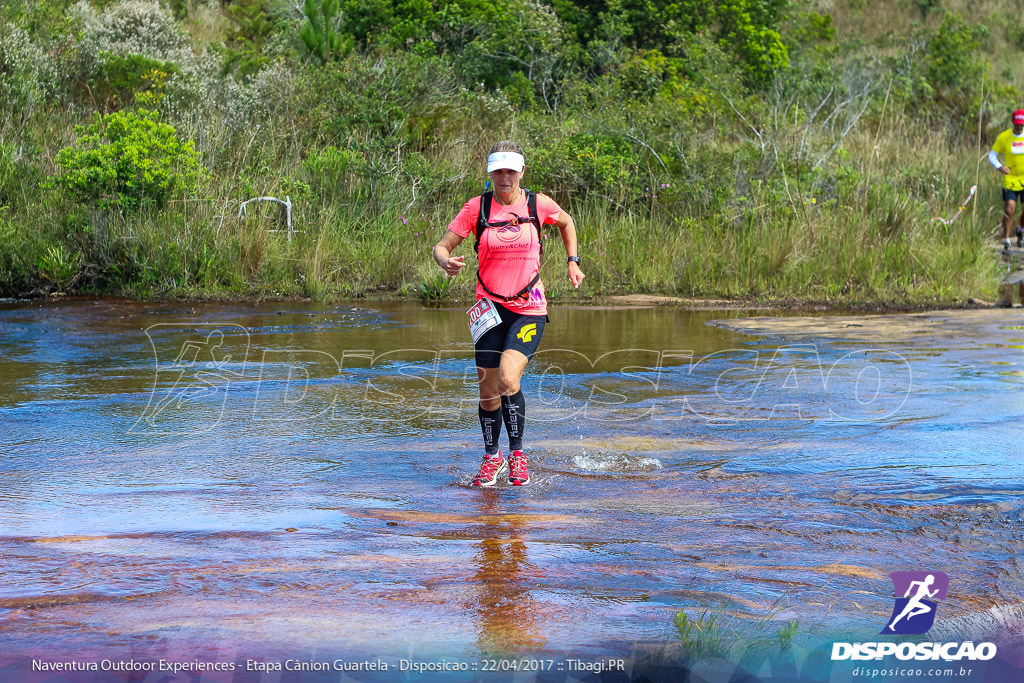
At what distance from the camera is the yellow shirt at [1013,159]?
18.2 m

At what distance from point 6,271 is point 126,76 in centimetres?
741

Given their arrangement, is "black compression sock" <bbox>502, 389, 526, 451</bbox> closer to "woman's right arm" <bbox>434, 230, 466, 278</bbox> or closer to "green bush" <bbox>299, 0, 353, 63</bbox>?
"woman's right arm" <bbox>434, 230, 466, 278</bbox>

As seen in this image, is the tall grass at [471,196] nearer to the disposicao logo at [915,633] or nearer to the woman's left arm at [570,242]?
the woman's left arm at [570,242]

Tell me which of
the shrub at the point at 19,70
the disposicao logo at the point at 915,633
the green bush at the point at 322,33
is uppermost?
the green bush at the point at 322,33

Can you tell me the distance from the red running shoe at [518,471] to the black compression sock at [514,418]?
0.37ft

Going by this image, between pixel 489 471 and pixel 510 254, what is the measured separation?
1.23 metres

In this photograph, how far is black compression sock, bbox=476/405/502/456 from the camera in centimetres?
666

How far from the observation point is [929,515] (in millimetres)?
5727

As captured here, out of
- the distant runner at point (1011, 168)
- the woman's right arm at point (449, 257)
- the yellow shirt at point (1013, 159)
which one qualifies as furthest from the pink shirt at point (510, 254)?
the yellow shirt at point (1013, 159)

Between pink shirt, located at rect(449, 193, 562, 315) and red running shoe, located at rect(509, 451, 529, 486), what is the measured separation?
2.72 feet

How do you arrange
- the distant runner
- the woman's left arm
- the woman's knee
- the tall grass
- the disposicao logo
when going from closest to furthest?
the disposicao logo, the woman's knee, the woman's left arm, the tall grass, the distant runner

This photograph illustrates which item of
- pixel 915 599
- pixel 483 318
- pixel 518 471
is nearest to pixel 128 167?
pixel 483 318

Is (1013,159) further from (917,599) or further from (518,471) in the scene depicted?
(917,599)

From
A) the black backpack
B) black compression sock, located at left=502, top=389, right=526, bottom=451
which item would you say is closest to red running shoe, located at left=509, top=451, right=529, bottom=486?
black compression sock, located at left=502, top=389, right=526, bottom=451
